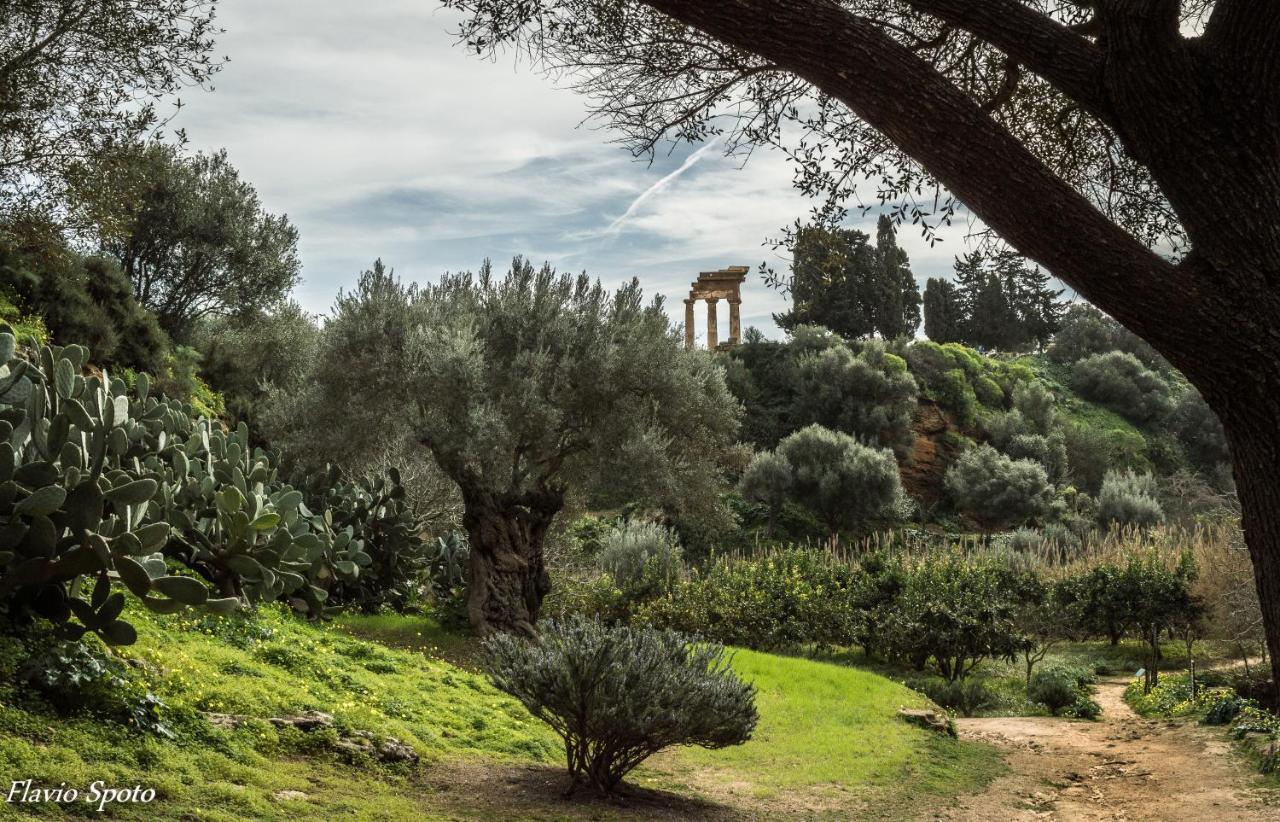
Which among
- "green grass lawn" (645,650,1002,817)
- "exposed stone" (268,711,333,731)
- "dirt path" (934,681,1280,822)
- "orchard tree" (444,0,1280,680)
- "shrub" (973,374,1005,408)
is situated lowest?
"dirt path" (934,681,1280,822)

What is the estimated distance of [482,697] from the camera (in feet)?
28.5

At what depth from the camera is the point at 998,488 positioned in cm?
3319

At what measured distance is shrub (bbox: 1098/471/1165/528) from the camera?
3102 cm

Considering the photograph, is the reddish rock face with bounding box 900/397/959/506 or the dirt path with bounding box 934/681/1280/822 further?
the reddish rock face with bounding box 900/397/959/506

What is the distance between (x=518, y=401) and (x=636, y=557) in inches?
270

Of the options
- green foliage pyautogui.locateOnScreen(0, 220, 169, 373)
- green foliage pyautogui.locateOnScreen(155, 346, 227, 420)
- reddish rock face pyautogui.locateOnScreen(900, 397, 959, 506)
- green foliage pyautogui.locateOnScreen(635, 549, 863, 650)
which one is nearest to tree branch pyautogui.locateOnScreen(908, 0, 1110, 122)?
green foliage pyautogui.locateOnScreen(635, 549, 863, 650)

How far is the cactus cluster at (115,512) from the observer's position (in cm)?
521

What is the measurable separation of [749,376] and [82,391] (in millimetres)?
33672

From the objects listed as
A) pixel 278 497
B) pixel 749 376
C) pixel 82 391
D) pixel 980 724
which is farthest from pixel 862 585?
pixel 749 376

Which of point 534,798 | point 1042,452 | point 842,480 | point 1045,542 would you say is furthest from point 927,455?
point 534,798

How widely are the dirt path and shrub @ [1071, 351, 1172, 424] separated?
36.4 meters

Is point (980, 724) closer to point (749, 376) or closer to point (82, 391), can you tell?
point (82, 391)

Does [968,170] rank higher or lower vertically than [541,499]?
higher

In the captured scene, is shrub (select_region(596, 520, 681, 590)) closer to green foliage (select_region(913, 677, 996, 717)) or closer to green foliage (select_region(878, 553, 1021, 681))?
green foliage (select_region(878, 553, 1021, 681))
